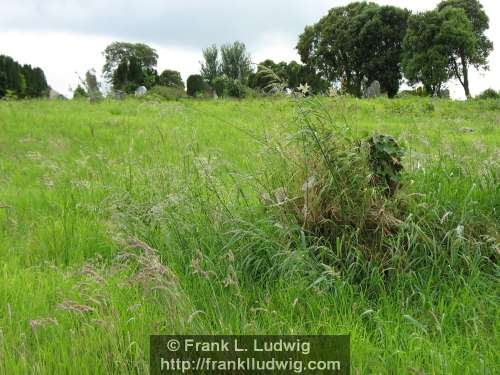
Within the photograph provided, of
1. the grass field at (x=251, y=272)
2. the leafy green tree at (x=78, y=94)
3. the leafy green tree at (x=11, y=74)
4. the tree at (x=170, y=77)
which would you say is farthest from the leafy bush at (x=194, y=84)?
the grass field at (x=251, y=272)

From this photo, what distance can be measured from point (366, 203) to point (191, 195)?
1.29 m

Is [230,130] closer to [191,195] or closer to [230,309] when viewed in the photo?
[191,195]

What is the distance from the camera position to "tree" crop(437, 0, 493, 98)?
39.0 metres

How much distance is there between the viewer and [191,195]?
364 cm

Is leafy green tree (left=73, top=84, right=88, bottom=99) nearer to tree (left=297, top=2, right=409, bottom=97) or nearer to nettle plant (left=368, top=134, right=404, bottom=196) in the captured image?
nettle plant (left=368, top=134, right=404, bottom=196)

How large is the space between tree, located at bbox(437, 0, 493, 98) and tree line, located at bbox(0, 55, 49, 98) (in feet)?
98.9

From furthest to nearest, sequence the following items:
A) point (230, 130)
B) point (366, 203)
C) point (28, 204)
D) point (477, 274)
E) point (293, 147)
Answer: point (230, 130) < point (28, 204) < point (293, 147) < point (366, 203) < point (477, 274)

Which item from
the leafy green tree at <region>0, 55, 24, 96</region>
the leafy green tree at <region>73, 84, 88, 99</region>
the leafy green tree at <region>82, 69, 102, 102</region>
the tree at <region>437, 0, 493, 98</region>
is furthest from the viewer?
the tree at <region>437, 0, 493, 98</region>

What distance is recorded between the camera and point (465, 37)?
38969 millimetres

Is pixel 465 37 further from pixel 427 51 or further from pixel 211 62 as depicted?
pixel 211 62

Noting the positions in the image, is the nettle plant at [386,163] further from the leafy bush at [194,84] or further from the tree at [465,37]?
the tree at [465,37]

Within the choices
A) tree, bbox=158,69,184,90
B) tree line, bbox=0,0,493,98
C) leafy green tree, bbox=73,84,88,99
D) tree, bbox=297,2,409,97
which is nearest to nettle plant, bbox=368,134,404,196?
leafy green tree, bbox=73,84,88,99

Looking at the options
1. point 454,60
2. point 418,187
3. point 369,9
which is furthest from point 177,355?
point 369,9

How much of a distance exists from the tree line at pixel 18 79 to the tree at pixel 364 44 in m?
25.8
